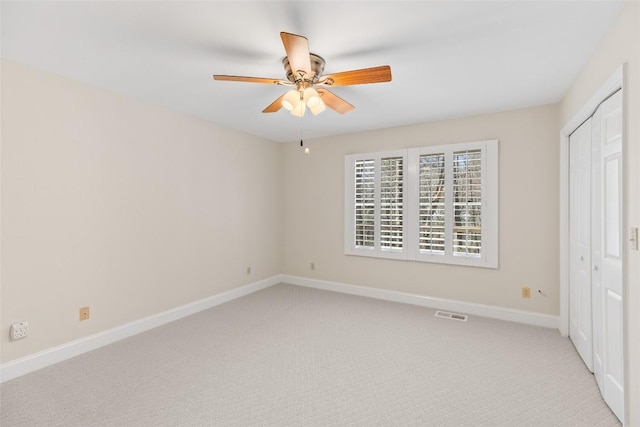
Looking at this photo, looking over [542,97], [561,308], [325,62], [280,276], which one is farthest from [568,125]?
[280,276]

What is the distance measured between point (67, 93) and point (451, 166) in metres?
4.04

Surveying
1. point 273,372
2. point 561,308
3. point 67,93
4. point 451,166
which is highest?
point 67,93

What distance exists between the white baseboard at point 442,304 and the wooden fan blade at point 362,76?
9.77 feet

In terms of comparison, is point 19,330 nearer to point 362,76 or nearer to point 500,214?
point 362,76

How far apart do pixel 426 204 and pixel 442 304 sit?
1297 mm

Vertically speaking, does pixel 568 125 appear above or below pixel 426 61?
below

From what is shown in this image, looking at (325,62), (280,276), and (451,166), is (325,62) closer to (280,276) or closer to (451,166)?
(451,166)

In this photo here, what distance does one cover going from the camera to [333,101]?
2.51 metres

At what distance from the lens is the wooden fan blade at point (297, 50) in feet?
Answer: 5.22

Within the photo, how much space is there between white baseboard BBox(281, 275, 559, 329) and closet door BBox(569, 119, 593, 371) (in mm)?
378

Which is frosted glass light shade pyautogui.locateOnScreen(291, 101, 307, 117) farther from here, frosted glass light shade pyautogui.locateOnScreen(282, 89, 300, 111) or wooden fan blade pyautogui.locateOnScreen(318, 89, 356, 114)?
wooden fan blade pyautogui.locateOnScreen(318, 89, 356, 114)

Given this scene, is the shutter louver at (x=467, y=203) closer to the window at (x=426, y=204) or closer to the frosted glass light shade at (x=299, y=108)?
the window at (x=426, y=204)

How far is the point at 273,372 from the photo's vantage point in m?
2.39

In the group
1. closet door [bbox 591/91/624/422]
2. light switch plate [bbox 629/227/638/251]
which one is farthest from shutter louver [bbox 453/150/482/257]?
light switch plate [bbox 629/227/638/251]
